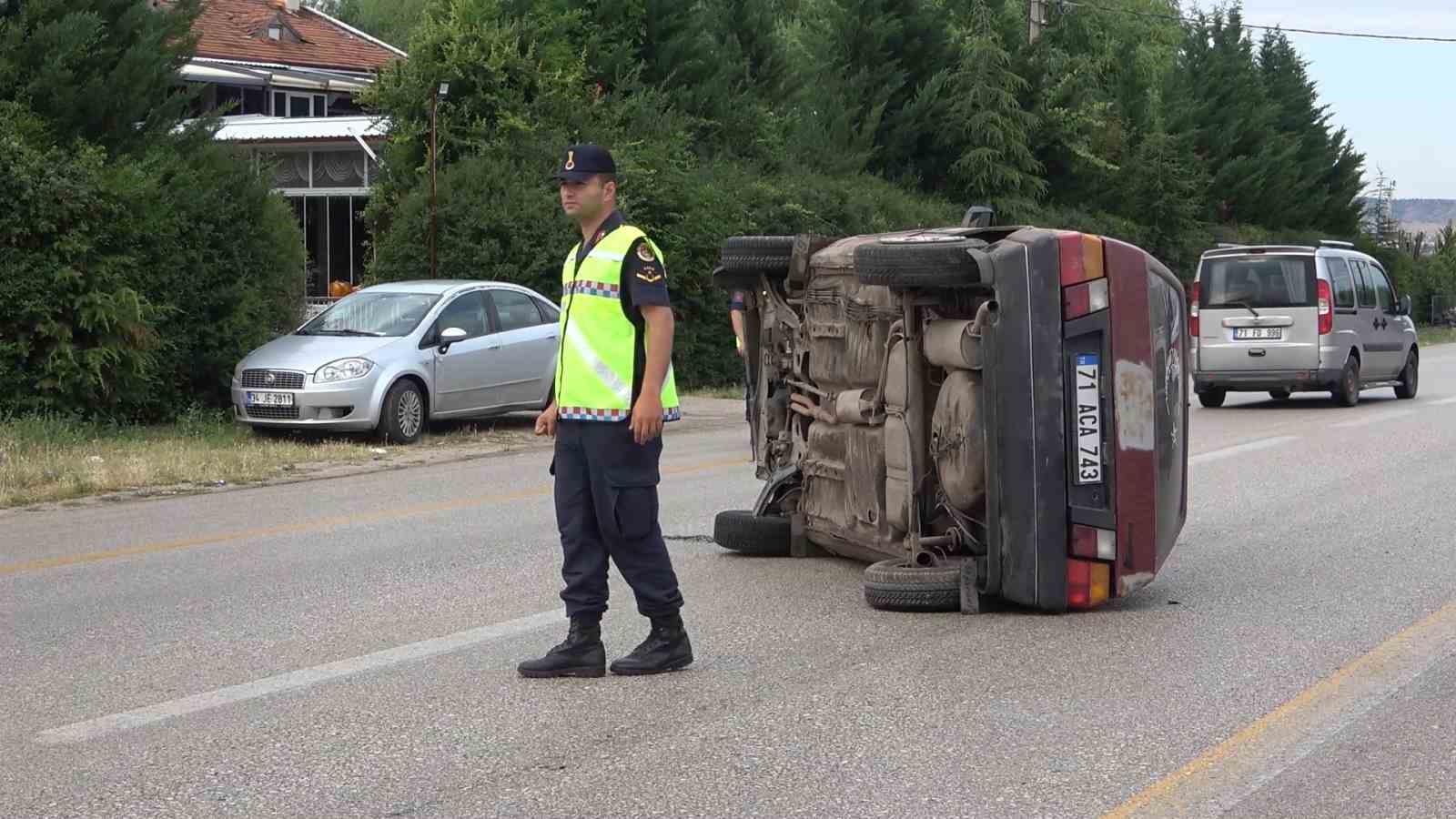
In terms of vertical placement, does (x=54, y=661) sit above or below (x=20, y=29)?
below

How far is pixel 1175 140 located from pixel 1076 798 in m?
42.6

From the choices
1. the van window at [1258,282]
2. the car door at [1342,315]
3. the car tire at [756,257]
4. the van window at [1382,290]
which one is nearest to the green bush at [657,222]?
the van window at [1258,282]

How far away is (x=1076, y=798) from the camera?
527 centimetres

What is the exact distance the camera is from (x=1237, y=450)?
51.9 ft

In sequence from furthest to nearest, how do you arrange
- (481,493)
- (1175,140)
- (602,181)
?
(1175,140)
(481,493)
(602,181)

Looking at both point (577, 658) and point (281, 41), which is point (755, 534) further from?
point (281, 41)

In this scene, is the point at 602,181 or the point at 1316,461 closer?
the point at 602,181

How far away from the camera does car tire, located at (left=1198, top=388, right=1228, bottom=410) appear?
2239cm

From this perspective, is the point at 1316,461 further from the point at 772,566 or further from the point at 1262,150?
the point at 1262,150

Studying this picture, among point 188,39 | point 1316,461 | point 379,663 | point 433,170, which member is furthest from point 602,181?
point 433,170

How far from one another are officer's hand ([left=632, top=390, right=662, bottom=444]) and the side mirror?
10.8 meters

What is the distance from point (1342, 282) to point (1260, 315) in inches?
46.7

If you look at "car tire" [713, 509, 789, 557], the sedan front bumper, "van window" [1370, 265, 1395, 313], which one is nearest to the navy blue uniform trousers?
"car tire" [713, 509, 789, 557]

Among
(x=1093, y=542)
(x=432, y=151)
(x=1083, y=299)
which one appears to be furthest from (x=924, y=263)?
(x=432, y=151)
